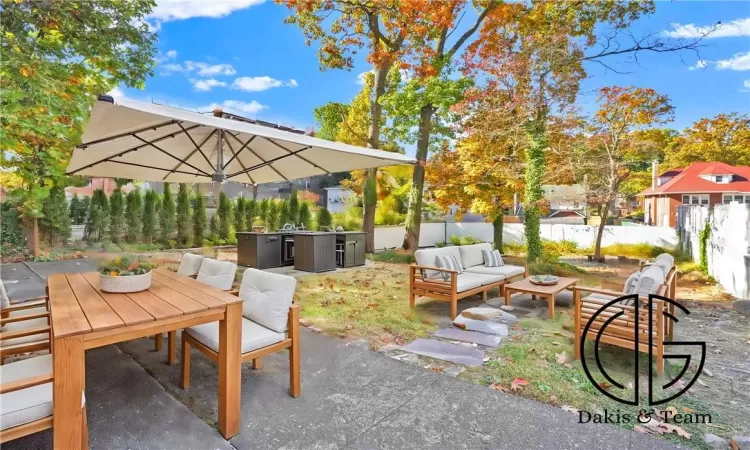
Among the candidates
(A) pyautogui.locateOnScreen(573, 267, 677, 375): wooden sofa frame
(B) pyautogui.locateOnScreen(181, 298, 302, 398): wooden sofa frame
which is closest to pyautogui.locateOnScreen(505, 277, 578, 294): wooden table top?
(A) pyautogui.locateOnScreen(573, 267, 677, 375): wooden sofa frame

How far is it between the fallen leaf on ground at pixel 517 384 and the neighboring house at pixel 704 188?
20.8 meters

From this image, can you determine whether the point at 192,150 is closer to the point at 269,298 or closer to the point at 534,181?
the point at 269,298

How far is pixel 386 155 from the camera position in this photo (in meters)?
5.25

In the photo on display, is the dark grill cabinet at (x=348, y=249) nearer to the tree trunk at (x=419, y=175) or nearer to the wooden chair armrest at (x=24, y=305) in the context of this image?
the tree trunk at (x=419, y=175)

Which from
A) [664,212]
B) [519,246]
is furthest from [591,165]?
[664,212]

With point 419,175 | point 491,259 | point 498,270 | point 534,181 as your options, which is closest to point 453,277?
point 498,270

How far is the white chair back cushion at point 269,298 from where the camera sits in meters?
2.65

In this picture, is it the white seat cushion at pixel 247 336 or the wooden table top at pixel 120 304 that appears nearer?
the wooden table top at pixel 120 304

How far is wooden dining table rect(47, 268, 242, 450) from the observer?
1672 mm

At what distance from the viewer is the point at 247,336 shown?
2547mm

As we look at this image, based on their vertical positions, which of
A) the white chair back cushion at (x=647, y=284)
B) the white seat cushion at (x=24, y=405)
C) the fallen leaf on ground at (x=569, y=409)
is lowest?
the fallen leaf on ground at (x=569, y=409)

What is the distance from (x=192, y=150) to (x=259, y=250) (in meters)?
3.45

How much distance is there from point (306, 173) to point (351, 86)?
7913 millimetres

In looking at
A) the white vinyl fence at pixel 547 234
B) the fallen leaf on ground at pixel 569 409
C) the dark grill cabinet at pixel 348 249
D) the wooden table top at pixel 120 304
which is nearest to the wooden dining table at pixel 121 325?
the wooden table top at pixel 120 304
